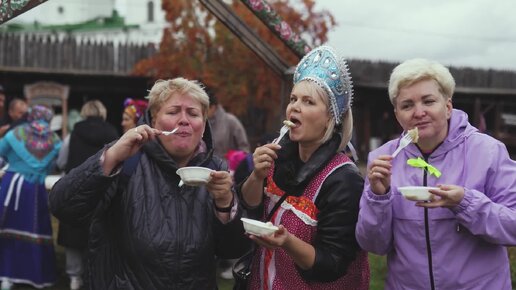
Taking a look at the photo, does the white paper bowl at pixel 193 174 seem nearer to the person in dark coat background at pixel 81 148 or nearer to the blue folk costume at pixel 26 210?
the person in dark coat background at pixel 81 148

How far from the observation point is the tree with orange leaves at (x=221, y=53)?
498 inches

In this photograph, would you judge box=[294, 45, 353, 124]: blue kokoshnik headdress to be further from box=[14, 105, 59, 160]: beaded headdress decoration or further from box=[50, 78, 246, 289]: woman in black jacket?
box=[14, 105, 59, 160]: beaded headdress decoration

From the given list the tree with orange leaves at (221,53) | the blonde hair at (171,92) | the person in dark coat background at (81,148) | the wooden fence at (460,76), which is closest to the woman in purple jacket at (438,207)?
the blonde hair at (171,92)

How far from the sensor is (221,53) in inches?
520

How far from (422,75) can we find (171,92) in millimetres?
1147

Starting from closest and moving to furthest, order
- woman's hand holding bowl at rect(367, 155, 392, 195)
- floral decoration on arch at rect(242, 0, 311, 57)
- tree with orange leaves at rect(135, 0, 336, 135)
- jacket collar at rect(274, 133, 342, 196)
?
woman's hand holding bowl at rect(367, 155, 392, 195)
jacket collar at rect(274, 133, 342, 196)
floral decoration on arch at rect(242, 0, 311, 57)
tree with orange leaves at rect(135, 0, 336, 135)

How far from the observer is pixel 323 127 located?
8.20ft

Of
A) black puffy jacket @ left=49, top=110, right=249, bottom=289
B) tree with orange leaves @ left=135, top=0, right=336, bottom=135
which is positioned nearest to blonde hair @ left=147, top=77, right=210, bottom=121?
black puffy jacket @ left=49, top=110, right=249, bottom=289

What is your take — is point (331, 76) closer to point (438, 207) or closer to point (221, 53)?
point (438, 207)

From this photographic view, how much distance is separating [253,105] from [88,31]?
21096mm

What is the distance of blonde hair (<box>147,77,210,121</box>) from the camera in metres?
2.54

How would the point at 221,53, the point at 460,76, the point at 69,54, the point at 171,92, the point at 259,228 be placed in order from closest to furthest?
1. the point at 259,228
2. the point at 171,92
3. the point at 221,53
4. the point at 69,54
5. the point at 460,76

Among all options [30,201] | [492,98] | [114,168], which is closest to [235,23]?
[30,201]

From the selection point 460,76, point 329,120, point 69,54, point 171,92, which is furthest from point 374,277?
point 460,76
